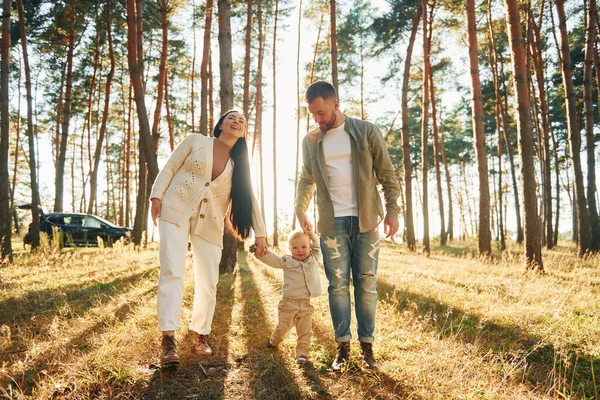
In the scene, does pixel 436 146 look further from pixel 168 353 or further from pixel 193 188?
pixel 168 353

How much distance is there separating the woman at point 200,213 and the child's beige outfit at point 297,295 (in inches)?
12.4

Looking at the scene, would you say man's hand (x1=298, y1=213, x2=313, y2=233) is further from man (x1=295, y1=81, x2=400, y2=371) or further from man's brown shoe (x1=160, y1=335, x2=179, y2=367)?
man's brown shoe (x1=160, y1=335, x2=179, y2=367)

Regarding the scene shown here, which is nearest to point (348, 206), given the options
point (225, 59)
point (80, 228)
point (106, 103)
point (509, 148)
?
point (225, 59)

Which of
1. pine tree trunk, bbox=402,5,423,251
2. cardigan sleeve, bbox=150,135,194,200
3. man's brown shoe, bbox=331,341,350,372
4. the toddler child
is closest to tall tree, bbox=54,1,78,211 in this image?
pine tree trunk, bbox=402,5,423,251

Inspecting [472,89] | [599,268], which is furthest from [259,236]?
[472,89]

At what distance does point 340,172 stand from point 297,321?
4.54 feet

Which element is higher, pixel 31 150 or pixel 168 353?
pixel 31 150

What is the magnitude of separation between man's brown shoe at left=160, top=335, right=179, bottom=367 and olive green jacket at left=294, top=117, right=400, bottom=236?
58.9 inches

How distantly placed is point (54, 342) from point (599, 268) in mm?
9629

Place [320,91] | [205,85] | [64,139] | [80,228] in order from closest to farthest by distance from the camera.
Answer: [320,91] → [205,85] → [80,228] → [64,139]

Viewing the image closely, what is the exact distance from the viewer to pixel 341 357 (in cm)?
311

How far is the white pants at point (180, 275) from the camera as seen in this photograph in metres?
3.05

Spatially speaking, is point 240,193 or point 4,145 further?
point 4,145

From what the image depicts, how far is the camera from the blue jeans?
10.5 feet
